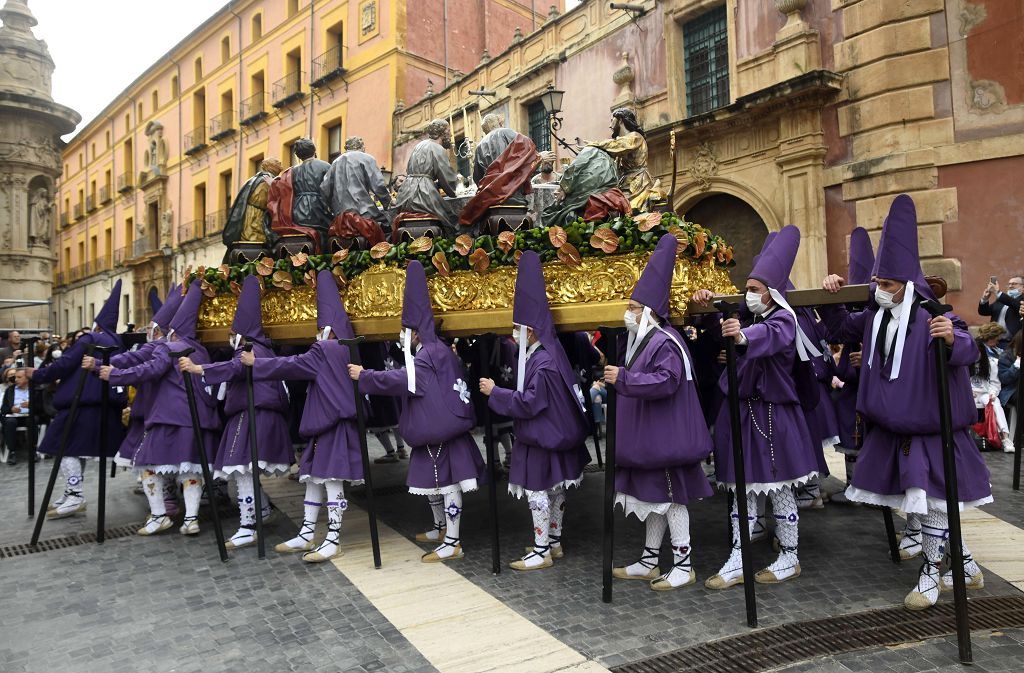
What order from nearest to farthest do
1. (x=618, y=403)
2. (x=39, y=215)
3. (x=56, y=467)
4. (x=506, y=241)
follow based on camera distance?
(x=618, y=403)
(x=506, y=241)
(x=56, y=467)
(x=39, y=215)

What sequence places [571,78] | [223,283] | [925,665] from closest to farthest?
1. [925,665]
2. [223,283]
3. [571,78]

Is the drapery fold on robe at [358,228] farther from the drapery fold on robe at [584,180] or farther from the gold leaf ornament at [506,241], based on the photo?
the drapery fold on robe at [584,180]

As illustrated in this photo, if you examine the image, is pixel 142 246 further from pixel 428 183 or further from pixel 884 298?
pixel 884 298

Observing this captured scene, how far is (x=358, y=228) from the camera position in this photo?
6742 mm

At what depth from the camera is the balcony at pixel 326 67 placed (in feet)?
84.0

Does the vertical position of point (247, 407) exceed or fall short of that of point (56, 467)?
it exceeds it

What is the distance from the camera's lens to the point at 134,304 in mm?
37219

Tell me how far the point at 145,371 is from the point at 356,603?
310cm

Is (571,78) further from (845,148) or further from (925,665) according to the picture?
(925,665)

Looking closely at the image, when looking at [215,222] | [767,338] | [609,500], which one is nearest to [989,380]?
[767,338]

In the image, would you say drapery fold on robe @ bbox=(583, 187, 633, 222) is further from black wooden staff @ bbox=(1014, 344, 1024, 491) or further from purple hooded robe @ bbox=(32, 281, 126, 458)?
purple hooded robe @ bbox=(32, 281, 126, 458)

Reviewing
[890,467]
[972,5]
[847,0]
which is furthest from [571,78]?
[890,467]

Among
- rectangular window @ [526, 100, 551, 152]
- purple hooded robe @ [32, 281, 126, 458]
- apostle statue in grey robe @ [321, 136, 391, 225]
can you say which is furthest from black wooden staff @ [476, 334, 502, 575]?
rectangular window @ [526, 100, 551, 152]

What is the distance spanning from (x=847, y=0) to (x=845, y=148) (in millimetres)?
2402
